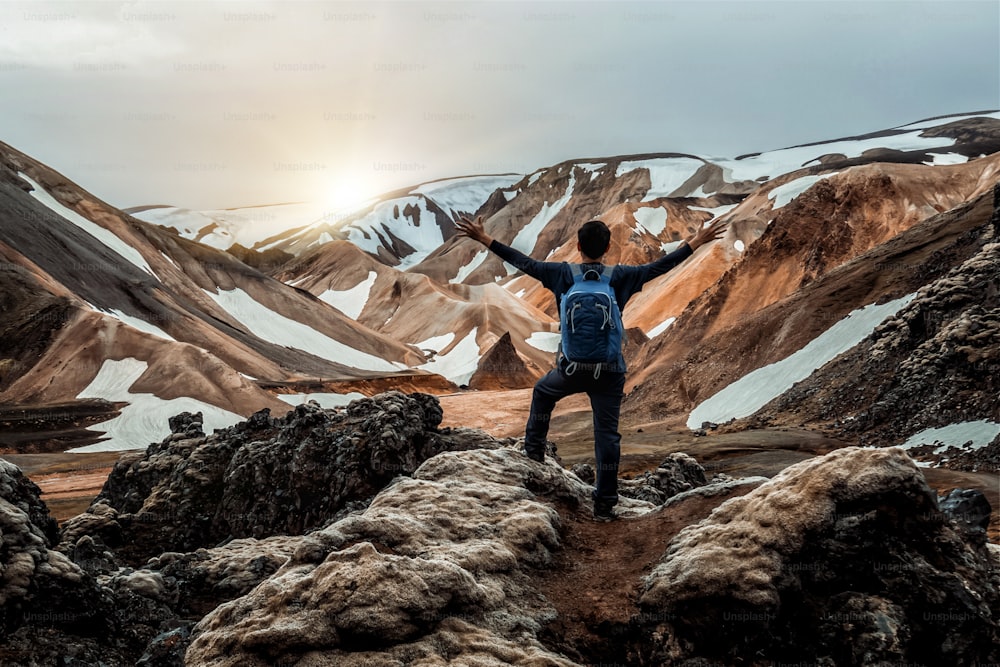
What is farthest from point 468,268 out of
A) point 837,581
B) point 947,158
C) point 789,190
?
point 837,581

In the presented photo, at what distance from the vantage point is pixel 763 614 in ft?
15.3

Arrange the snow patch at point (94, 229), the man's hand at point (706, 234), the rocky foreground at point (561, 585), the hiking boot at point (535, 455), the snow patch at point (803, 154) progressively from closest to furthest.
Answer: the rocky foreground at point (561, 585)
the man's hand at point (706, 234)
the hiking boot at point (535, 455)
the snow patch at point (94, 229)
the snow patch at point (803, 154)

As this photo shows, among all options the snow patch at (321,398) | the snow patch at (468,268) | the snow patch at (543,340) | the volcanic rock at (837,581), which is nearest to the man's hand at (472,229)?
the volcanic rock at (837,581)

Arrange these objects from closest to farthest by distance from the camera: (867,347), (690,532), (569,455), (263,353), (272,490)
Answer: (690,532)
(272,490)
(867,347)
(569,455)
(263,353)

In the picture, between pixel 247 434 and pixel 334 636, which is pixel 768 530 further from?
pixel 247 434

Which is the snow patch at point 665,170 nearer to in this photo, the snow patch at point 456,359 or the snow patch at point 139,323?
the snow patch at point 456,359

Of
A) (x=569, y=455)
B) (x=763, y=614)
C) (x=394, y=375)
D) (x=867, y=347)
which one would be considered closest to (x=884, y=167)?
(x=867, y=347)

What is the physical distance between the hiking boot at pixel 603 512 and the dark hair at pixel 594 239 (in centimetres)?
251

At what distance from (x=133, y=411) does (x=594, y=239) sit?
43.5 meters

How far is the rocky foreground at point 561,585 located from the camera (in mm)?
4539

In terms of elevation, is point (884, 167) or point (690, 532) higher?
point (884, 167)

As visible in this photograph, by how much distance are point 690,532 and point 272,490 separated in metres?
7.64

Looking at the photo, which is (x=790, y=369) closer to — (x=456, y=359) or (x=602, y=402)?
(x=602, y=402)

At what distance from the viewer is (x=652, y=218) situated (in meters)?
117
